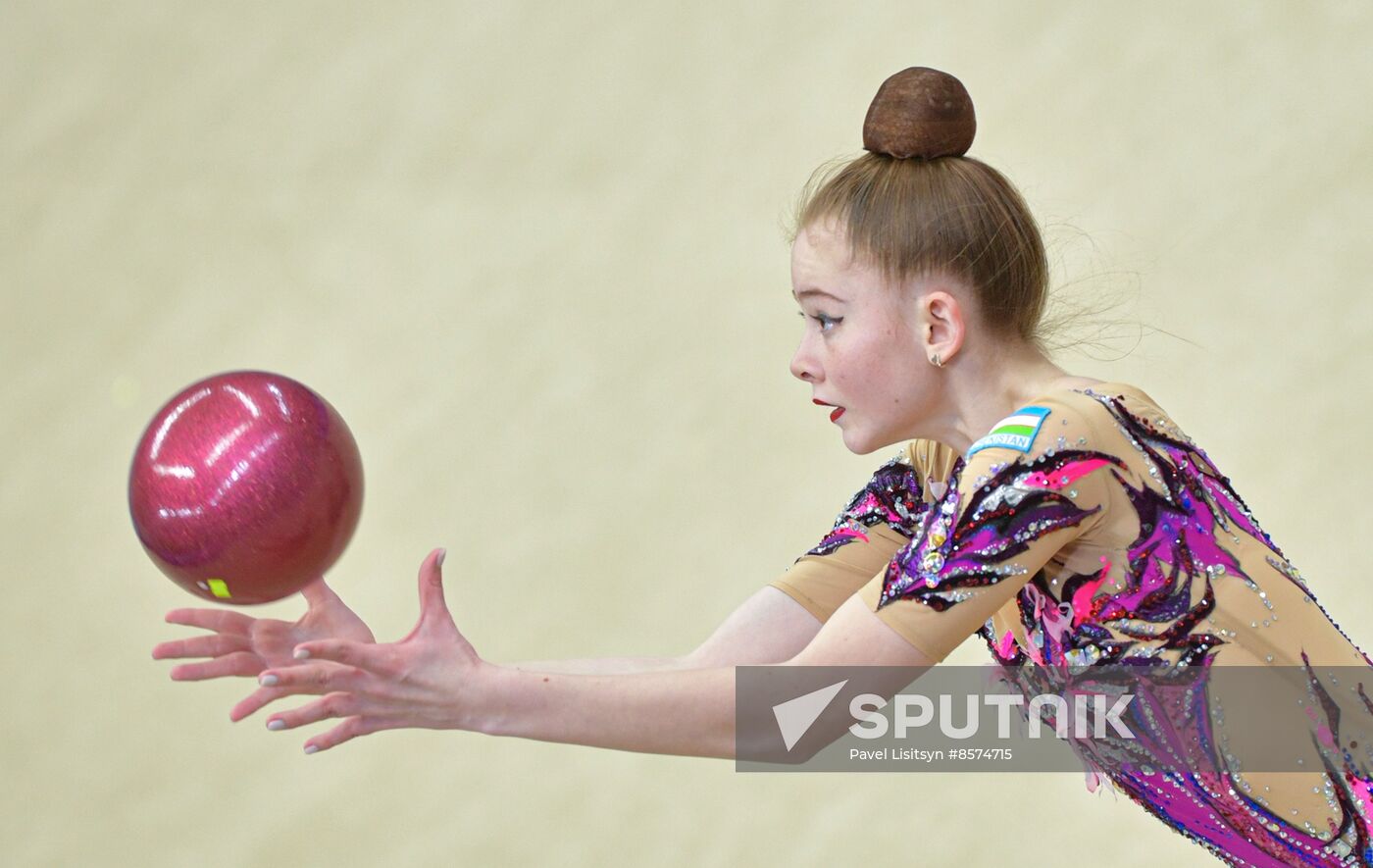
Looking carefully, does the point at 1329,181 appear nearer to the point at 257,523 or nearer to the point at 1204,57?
the point at 1204,57

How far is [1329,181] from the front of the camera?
10.0 ft

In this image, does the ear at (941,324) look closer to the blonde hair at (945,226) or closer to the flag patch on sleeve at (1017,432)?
the blonde hair at (945,226)

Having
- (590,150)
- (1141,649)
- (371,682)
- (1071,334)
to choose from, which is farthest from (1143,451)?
(590,150)

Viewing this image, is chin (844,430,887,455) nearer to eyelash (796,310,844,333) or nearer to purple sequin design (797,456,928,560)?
eyelash (796,310,844,333)

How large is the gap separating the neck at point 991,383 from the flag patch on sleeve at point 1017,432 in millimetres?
138

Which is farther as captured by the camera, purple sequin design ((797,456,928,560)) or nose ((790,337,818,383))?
purple sequin design ((797,456,928,560))

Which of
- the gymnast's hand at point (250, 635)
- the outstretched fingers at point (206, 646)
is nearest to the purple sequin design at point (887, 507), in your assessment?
the gymnast's hand at point (250, 635)

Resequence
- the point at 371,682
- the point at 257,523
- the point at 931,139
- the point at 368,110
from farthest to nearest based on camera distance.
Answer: the point at 368,110
the point at 931,139
the point at 257,523
the point at 371,682

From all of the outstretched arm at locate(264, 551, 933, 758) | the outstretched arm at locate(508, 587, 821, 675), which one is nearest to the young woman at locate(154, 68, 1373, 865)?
the outstretched arm at locate(264, 551, 933, 758)

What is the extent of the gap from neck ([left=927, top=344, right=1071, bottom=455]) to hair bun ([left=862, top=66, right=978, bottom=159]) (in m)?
0.22

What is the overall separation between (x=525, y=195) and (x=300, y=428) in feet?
5.01

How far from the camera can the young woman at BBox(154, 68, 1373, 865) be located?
55.3 inches

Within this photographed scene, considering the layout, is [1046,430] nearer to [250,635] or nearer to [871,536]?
[871,536]

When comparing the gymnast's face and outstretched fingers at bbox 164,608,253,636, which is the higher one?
the gymnast's face
